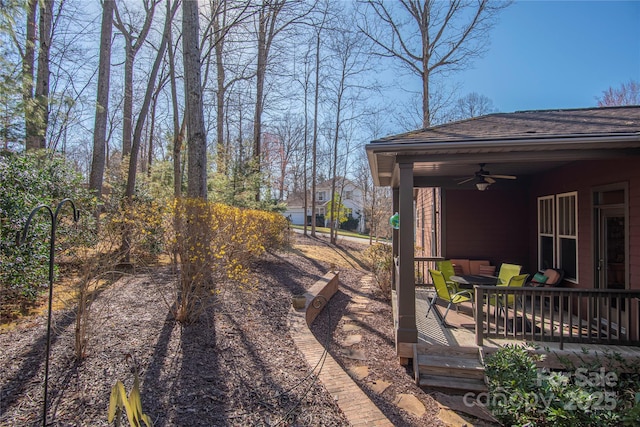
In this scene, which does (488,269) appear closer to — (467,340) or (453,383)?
(467,340)

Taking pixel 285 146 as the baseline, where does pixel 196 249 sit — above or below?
below

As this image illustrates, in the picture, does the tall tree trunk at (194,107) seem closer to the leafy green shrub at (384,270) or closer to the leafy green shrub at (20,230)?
the leafy green shrub at (20,230)

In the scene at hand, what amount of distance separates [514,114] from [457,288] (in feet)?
11.9

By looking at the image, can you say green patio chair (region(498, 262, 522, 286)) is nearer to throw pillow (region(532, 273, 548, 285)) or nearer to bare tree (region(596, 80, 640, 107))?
throw pillow (region(532, 273, 548, 285))

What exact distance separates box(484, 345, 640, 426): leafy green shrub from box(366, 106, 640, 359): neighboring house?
957 millimetres

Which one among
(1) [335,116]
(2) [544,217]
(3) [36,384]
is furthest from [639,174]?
(1) [335,116]

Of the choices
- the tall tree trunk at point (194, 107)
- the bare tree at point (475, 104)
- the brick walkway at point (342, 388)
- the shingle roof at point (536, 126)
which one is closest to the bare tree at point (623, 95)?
the bare tree at point (475, 104)

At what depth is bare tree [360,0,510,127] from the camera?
515 inches

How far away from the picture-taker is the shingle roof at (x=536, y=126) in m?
4.34

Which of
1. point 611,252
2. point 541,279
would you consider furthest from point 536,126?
point 541,279

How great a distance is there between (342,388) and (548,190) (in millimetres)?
6466

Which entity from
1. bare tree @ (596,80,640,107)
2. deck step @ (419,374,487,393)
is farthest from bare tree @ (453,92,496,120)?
deck step @ (419,374,487,393)

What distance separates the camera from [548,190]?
23.0 feet

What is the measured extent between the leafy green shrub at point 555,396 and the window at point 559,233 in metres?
2.82
